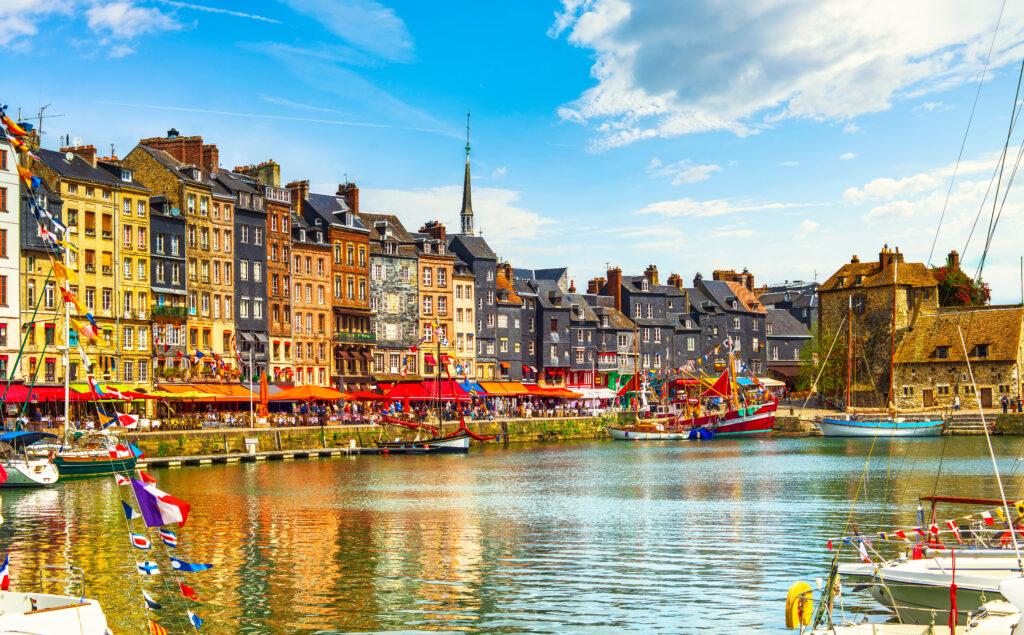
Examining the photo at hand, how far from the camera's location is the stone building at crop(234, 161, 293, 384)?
78.8 meters

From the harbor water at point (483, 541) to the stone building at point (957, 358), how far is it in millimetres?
26556

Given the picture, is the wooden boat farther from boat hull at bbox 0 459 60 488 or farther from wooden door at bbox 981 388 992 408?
wooden door at bbox 981 388 992 408

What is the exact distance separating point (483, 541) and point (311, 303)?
175 ft

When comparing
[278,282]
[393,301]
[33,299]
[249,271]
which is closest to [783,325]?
[393,301]

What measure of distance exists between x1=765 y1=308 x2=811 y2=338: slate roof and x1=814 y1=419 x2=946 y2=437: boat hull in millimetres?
36601

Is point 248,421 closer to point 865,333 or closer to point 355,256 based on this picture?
point 355,256

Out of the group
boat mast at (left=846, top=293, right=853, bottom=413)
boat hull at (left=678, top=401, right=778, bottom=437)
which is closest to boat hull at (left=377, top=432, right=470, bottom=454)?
boat hull at (left=678, top=401, right=778, bottom=437)

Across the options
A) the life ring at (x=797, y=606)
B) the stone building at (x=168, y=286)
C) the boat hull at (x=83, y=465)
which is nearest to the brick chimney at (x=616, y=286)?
the stone building at (x=168, y=286)

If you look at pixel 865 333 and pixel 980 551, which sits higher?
pixel 865 333

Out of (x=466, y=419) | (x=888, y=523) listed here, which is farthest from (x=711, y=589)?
(x=466, y=419)

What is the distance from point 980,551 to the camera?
62.0 ft

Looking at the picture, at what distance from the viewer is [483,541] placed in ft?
102

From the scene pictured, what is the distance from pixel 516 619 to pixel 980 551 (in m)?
8.20

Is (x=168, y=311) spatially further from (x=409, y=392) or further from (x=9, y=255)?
(x=409, y=392)
